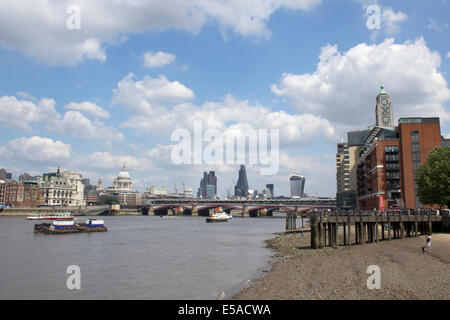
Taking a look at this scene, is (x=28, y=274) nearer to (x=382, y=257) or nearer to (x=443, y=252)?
(x=382, y=257)

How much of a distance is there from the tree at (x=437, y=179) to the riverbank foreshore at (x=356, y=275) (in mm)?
21570

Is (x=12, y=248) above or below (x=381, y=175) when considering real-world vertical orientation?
below

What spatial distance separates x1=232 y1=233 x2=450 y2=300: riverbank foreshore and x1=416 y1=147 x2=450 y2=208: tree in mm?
21570

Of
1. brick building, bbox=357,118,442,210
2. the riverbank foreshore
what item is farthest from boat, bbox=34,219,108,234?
brick building, bbox=357,118,442,210

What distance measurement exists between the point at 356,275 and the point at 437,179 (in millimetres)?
44613

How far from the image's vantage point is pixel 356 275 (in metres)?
29.8

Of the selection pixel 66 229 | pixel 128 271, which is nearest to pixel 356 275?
pixel 128 271

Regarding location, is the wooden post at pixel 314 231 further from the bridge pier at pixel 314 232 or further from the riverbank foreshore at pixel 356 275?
the riverbank foreshore at pixel 356 275

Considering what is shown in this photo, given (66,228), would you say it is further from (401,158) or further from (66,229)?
(401,158)

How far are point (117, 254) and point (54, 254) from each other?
8757 mm

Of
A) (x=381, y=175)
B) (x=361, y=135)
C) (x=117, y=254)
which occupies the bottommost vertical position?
(x=117, y=254)
